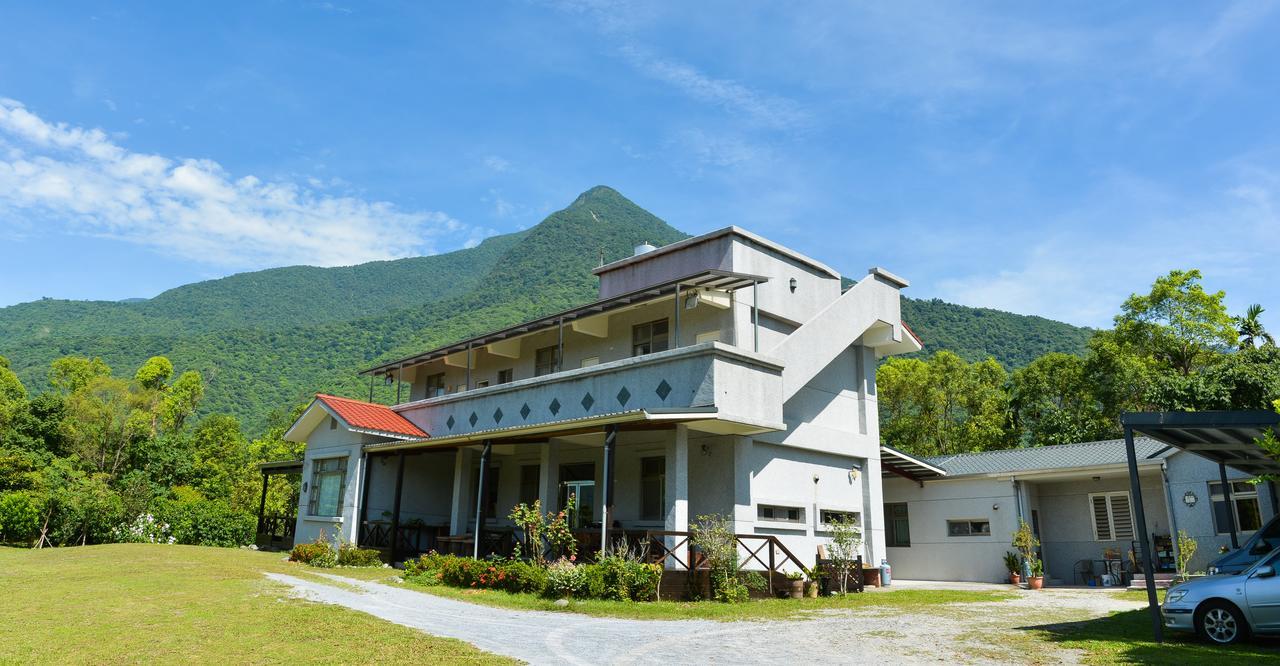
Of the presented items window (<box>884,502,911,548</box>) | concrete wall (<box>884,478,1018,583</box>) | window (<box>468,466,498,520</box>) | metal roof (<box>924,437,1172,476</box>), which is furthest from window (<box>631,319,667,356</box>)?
window (<box>884,502,911,548</box>)

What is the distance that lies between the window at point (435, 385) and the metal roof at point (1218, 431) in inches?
898

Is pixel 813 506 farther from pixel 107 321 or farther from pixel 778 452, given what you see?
pixel 107 321

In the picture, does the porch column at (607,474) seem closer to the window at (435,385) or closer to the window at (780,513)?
the window at (780,513)

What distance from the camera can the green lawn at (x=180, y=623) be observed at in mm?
8992

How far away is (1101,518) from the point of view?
923 inches

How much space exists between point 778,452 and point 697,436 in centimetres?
228

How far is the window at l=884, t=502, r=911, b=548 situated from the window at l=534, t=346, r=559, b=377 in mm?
12324

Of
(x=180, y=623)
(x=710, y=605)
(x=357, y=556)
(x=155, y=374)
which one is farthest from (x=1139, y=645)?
(x=155, y=374)

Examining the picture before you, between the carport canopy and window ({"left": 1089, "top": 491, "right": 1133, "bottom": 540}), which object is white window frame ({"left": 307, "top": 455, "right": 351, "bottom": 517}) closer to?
the carport canopy

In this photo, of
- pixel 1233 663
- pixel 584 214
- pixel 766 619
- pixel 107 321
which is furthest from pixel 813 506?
pixel 107 321

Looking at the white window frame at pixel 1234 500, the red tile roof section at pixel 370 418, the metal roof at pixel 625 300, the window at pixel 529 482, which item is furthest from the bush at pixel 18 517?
the white window frame at pixel 1234 500

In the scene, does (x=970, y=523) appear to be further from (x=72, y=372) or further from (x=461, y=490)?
(x=72, y=372)

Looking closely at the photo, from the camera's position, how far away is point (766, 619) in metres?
12.9

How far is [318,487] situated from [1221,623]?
23729 millimetres
